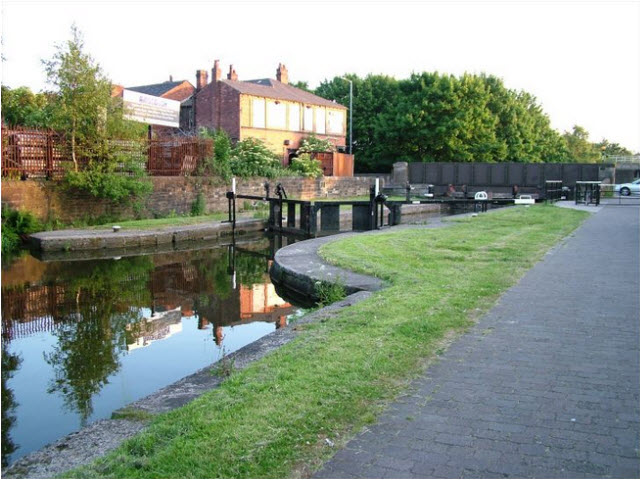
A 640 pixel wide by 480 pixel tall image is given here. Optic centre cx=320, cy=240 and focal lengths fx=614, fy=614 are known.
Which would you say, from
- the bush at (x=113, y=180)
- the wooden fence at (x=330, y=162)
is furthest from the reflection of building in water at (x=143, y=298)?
the wooden fence at (x=330, y=162)

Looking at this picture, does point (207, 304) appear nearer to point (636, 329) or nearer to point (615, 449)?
point (636, 329)

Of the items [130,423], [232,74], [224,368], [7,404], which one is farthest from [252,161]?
[130,423]

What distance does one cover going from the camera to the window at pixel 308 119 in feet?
141

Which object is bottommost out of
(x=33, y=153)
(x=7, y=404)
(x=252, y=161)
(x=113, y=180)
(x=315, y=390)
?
(x=7, y=404)

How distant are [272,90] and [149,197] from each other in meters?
20.8

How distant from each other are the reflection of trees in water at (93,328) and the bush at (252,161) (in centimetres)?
1480

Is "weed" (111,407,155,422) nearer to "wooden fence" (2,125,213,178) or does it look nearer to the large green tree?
"wooden fence" (2,125,213,178)

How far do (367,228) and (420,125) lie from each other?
28805 mm

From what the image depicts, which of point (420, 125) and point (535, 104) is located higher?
point (535, 104)

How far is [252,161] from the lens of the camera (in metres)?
30.2

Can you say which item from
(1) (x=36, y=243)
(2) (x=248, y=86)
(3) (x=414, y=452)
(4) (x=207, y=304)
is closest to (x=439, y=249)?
(4) (x=207, y=304)

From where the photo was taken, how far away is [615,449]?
375cm

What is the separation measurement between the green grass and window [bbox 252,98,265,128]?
30633mm

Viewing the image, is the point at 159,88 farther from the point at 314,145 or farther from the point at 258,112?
the point at 314,145
